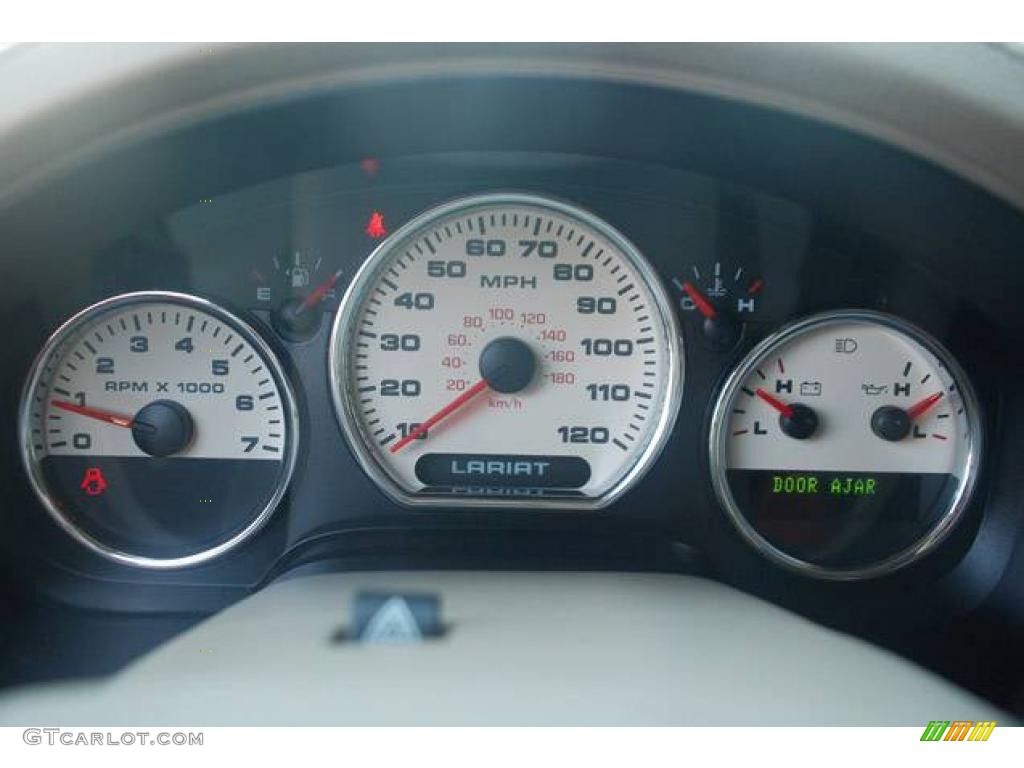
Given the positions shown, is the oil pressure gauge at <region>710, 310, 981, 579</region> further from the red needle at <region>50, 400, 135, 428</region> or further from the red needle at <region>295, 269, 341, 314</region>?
the red needle at <region>50, 400, 135, 428</region>

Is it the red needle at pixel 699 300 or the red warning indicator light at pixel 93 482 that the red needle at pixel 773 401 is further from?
the red warning indicator light at pixel 93 482

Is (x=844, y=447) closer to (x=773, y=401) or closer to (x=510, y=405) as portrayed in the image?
(x=773, y=401)

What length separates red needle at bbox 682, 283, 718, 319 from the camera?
8.45 ft

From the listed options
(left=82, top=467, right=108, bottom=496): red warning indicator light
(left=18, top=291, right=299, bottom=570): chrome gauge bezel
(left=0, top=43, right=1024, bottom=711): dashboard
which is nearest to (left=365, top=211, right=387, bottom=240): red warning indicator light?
(left=0, top=43, right=1024, bottom=711): dashboard

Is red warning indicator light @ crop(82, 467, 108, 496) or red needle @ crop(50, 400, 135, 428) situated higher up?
red needle @ crop(50, 400, 135, 428)

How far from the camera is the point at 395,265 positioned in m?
2.59

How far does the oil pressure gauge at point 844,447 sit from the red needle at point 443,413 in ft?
1.95

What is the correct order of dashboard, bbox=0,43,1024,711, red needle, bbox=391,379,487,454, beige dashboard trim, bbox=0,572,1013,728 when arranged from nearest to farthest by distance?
beige dashboard trim, bbox=0,572,1013,728 → dashboard, bbox=0,43,1024,711 → red needle, bbox=391,379,487,454

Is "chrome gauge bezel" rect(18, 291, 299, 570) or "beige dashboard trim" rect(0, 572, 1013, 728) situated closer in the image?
"beige dashboard trim" rect(0, 572, 1013, 728)

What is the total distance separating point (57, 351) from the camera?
8.29ft

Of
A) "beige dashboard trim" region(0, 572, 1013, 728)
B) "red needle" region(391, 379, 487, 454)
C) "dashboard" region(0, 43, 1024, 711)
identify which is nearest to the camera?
"beige dashboard trim" region(0, 572, 1013, 728)

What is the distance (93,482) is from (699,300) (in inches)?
61.0

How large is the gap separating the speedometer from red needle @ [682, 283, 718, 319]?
0.06 m

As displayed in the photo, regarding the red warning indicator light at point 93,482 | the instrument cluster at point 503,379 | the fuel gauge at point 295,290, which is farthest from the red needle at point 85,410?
the fuel gauge at point 295,290
